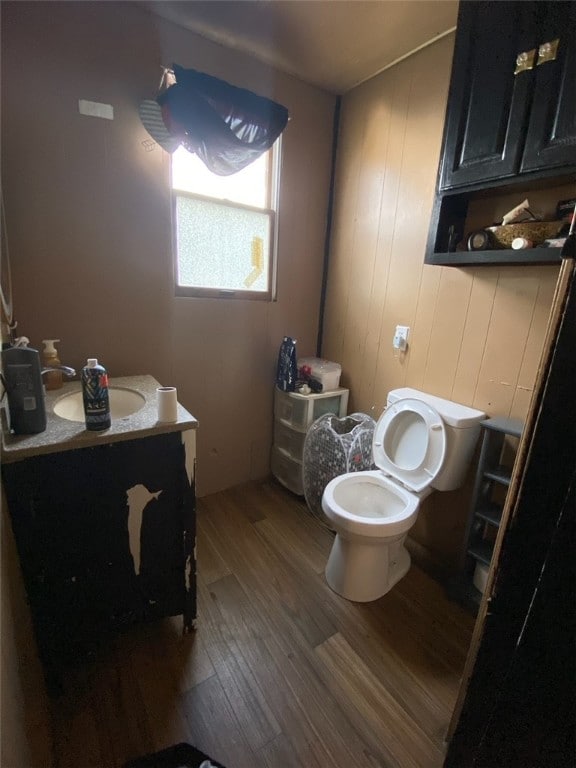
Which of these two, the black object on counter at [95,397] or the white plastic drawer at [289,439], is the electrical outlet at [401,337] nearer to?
the white plastic drawer at [289,439]

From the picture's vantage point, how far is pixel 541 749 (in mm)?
544

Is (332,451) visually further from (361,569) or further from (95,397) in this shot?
(95,397)

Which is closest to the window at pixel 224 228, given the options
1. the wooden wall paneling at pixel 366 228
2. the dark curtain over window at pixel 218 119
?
the dark curtain over window at pixel 218 119

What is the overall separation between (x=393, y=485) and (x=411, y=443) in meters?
0.22

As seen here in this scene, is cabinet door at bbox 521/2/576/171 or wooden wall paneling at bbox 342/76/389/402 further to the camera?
wooden wall paneling at bbox 342/76/389/402

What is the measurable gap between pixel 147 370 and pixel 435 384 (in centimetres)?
152

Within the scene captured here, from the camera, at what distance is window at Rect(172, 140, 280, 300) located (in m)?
1.78

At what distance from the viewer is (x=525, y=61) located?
109 cm

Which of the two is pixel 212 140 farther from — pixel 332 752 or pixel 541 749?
pixel 332 752

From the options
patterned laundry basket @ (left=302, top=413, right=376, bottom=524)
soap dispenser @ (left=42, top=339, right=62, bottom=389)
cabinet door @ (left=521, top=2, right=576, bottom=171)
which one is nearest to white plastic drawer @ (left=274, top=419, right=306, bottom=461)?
patterned laundry basket @ (left=302, top=413, right=376, bottom=524)

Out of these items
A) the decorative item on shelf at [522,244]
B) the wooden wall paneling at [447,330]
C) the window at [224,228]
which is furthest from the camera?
the window at [224,228]

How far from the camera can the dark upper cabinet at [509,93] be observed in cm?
102

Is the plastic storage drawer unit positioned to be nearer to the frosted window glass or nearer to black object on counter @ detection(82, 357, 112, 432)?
the frosted window glass

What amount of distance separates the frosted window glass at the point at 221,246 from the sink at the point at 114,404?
2.28 feet
